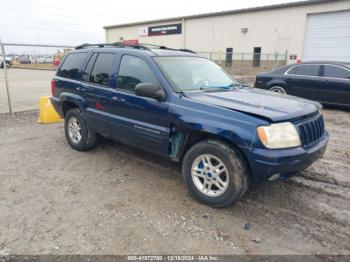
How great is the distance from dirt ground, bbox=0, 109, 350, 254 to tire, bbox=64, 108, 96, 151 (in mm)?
247

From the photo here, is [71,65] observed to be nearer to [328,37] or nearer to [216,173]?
[216,173]

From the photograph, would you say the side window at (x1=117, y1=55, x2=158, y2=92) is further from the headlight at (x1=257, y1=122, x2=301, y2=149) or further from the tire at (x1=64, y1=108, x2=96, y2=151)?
the headlight at (x1=257, y1=122, x2=301, y2=149)

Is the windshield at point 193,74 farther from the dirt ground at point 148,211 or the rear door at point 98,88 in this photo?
the dirt ground at point 148,211

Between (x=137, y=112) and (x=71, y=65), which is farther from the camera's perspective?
(x=71, y=65)

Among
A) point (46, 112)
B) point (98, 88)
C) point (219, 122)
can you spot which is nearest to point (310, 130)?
point (219, 122)

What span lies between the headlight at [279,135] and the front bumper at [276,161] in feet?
0.20

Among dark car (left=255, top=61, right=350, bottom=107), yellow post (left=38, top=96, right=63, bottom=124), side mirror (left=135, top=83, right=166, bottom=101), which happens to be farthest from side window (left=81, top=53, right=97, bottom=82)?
dark car (left=255, top=61, right=350, bottom=107)

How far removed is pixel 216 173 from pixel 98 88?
238 centimetres

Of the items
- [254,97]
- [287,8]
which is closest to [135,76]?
[254,97]

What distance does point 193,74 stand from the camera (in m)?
4.35

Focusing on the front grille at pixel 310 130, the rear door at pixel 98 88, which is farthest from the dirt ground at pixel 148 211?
the front grille at pixel 310 130

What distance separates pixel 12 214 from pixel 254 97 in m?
3.21

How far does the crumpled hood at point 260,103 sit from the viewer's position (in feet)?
10.8

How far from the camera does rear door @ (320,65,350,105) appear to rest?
28.7ft
